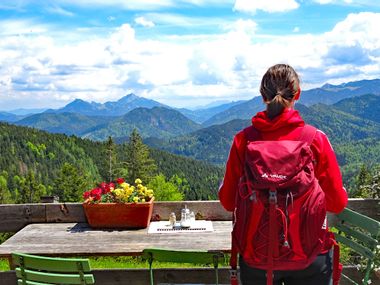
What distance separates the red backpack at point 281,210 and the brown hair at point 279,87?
21cm

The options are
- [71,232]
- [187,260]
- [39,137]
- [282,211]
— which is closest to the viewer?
[282,211]

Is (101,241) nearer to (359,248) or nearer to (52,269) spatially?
(52,269)

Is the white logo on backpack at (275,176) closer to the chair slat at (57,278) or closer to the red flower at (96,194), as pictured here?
the chair slat at (57,278)

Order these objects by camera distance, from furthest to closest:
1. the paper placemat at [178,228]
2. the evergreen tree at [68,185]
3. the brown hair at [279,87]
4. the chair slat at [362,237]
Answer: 1. the evergreen tree at [68,185]
2. the paper placemat at [178,228]
3. the chair slat at [362,237]
4. the brown hair at [279,87]

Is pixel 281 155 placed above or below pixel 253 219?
above

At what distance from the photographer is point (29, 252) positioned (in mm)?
4250

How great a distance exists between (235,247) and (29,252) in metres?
2.06

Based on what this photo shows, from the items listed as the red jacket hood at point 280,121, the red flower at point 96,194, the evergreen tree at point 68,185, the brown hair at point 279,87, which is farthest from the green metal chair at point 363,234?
the evergreen tree at point 68,185

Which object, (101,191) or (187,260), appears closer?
(187,260)

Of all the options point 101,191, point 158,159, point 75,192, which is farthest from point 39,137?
point 101,191

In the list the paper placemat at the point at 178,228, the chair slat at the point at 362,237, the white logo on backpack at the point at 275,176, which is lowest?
the paper placemat at the point at 178,228

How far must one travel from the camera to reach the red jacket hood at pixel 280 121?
287cm

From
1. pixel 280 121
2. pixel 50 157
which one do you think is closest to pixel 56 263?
pixel 280 121

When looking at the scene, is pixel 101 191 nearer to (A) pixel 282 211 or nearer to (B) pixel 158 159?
(A) pixel 282 211
